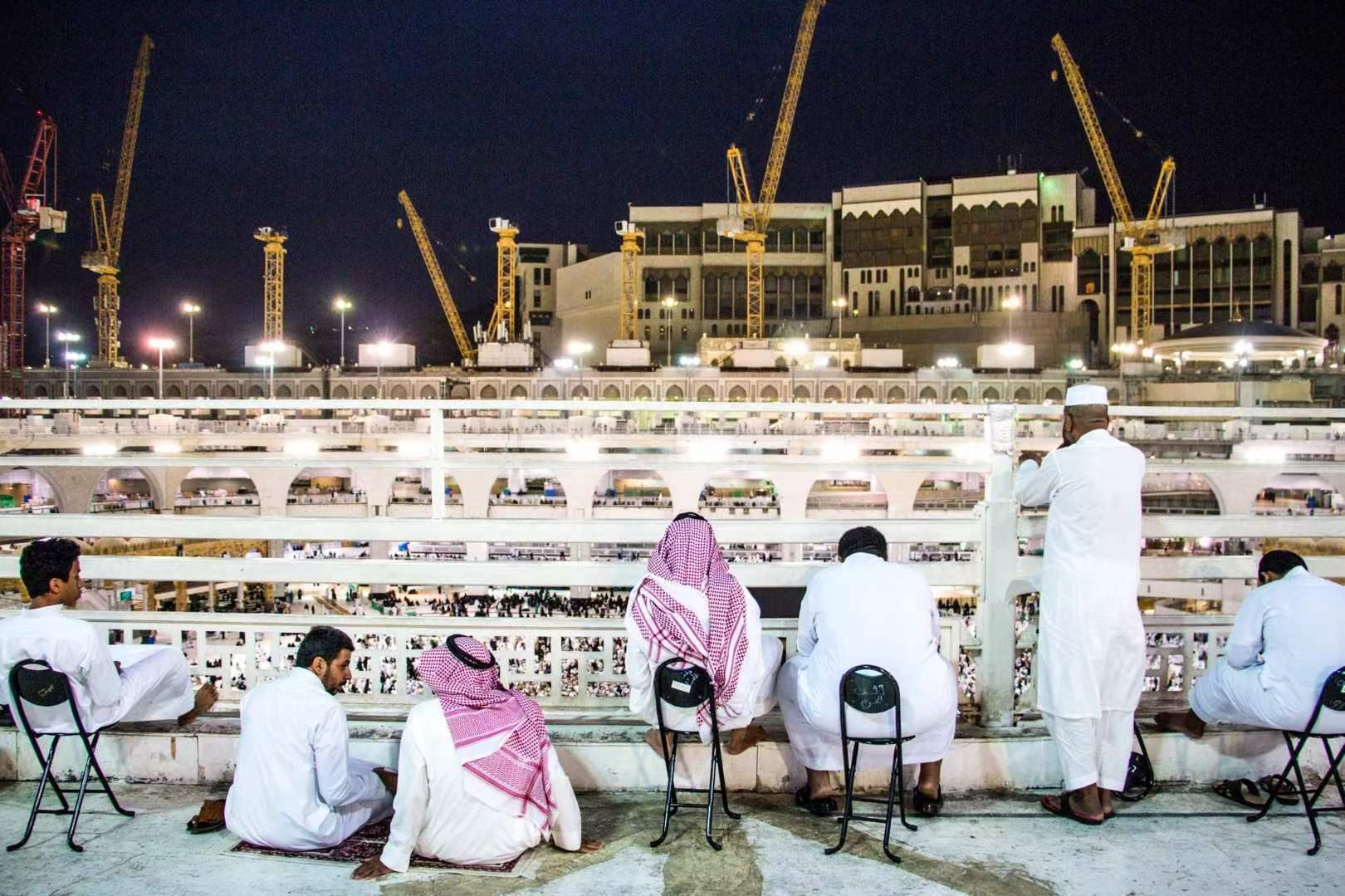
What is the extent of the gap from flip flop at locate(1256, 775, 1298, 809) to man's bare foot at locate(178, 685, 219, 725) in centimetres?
471

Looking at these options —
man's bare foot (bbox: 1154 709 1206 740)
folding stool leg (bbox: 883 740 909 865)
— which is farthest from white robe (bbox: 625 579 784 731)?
man's bare foot (bbox: 1154 709 1206 740)

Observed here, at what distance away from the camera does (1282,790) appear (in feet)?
13.4

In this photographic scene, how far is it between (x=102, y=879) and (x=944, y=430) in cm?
3981

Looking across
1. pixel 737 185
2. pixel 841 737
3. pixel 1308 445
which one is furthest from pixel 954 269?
pixel 841 737

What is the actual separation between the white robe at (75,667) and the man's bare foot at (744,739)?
2.57 m

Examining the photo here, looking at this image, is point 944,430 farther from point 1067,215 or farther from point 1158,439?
point 1067,215

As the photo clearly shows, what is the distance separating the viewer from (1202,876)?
3.38 m

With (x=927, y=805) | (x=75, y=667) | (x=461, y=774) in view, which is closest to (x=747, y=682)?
(x=927, y=805)

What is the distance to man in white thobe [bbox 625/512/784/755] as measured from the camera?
3.71 metres

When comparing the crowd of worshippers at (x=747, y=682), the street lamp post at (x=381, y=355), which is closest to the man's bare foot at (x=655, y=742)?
the crowd of worshippers at (x=747, y=682)

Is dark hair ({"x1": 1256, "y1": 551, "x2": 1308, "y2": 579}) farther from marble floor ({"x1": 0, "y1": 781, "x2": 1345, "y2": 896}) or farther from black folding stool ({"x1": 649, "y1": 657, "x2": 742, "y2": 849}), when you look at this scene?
black folding stool ({"x1": 649, "y1": 657, "x2": 742, "y2": 849})

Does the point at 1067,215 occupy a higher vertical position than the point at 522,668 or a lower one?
higher

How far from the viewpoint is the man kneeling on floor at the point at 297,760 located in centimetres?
352

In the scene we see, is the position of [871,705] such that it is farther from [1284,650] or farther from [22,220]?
[22,220]
